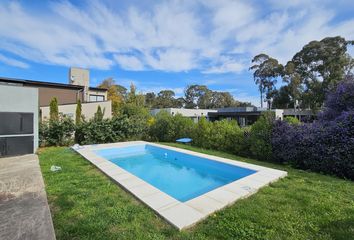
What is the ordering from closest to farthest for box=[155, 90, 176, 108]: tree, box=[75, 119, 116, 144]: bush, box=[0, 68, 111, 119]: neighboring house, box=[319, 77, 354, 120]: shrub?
box=[319, 77, 354, 120]: shrub < box=[75, 119, 116, 144]: bush < box=[0, 68, 111, 119]: neighboring house < box=[155, 90, 176, 108]: tree

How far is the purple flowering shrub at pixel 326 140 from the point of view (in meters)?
5.94

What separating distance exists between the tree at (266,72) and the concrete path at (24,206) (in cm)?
4051

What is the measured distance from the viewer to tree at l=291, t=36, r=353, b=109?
2836cm

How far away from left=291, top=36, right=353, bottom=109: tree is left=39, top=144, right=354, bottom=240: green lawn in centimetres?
2932

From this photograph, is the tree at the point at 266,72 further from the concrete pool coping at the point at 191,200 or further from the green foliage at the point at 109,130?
the concrete pool coping at the point at 191,200

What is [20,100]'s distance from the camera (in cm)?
869

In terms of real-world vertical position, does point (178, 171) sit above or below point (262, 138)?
below

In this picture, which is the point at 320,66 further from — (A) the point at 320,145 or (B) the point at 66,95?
(B) the point at 66,95

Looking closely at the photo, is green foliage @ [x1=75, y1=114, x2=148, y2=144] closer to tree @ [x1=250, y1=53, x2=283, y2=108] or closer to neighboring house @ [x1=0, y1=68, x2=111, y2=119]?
neighboring house @ [x1=0, y1=68, x2=111, y2=119]

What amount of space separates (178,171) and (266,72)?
37.1m

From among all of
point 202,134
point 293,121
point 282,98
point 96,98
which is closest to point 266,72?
point 282,98

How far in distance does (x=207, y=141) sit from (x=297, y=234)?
805 cm

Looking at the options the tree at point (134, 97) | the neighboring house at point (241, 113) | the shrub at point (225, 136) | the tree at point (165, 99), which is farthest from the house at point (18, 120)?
the tree at point (165, 99)

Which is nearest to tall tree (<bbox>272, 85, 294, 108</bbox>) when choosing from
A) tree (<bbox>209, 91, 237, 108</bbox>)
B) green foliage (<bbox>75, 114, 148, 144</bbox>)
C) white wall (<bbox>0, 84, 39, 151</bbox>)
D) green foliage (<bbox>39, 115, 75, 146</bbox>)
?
tree (<bbox>209, 91, 237, 108</bbox>)
